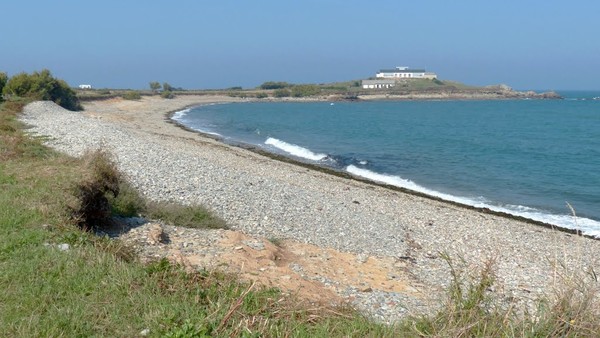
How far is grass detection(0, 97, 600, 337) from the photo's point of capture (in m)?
5.05

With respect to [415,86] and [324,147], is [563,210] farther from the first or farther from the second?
[415,86]

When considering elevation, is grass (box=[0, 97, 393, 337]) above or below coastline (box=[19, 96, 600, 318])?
above

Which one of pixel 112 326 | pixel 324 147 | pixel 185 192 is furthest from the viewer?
pixel 324 147

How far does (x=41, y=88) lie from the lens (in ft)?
192

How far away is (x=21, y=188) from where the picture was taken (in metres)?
10.5

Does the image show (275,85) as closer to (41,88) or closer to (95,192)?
(41,88)

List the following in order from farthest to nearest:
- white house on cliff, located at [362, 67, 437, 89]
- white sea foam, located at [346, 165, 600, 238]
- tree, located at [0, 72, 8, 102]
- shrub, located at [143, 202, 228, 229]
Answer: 1. white house on cliff, located at [362, 67, 437, 89]
2. tree, located at [0, 72, 8, 102]
3. white sea foam, located at [346, 165, 600, 238]
4. shrub, located at [143, 202, 228, 229]

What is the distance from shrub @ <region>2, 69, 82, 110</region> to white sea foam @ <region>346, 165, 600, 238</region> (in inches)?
1535

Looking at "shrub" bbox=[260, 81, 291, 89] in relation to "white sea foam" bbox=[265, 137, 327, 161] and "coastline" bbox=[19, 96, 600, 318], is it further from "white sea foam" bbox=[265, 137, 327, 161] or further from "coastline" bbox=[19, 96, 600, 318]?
"coastline" bbox=[19, 96, 600, 318]

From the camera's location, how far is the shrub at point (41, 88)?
56.4m

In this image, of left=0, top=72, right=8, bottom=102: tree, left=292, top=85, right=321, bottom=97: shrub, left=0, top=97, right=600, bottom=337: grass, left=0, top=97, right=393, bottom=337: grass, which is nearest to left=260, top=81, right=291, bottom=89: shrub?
left=292, top=85, right=321, bottom=97: shrub

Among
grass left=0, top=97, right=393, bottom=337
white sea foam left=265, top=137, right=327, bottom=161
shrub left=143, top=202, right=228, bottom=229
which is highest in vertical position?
grass left=0, top=97, right=393, bottom=337

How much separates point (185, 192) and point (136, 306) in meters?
11.0

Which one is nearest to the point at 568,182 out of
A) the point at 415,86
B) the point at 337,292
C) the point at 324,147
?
the point at 324,147
